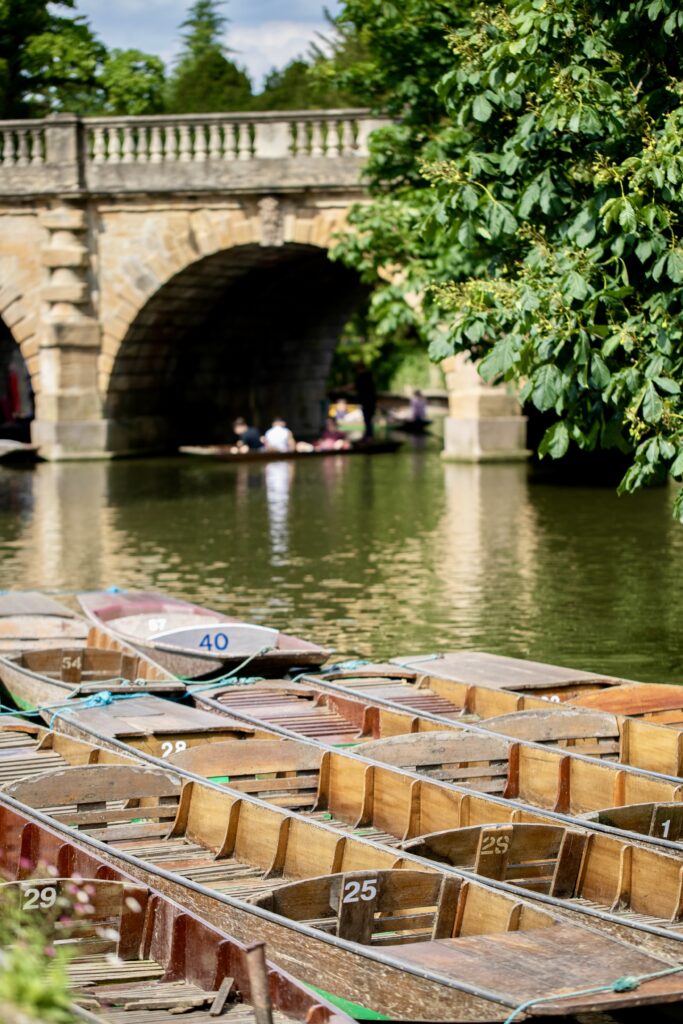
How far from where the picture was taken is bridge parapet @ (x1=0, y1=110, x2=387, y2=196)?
86.2 ft

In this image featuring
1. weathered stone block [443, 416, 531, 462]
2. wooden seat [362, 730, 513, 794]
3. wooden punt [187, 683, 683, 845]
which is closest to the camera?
wooden punt [187, 683, 683, 845]

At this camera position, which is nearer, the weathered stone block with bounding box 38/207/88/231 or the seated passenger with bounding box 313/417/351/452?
the weathered stone block with bounding box 38/207/88/231

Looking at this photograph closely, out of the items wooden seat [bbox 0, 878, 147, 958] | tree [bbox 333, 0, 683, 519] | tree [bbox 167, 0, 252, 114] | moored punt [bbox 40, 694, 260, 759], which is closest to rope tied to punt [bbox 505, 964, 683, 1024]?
wooden seat [bbox 0, 878, 147, 958]

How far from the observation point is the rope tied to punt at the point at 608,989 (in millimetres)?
5148

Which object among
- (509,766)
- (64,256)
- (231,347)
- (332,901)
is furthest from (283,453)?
(332,901)

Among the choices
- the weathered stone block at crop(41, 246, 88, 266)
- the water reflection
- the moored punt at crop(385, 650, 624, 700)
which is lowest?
the moored punt at crop(385, 650, 624, 700)

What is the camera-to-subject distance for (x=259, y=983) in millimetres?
4645

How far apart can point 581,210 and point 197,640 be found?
3.80 meters

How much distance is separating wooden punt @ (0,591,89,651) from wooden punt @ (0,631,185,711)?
48 centimetres

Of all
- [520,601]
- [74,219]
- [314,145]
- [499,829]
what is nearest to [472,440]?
[314,145]

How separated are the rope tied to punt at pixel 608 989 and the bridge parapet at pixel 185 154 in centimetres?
2167

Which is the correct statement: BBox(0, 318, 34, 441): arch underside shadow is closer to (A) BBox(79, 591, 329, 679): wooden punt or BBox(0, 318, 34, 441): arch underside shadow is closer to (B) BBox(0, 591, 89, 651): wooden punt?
(B) BBox(0, 591, 89, 651): wooden punt

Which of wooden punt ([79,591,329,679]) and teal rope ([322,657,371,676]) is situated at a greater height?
wooden punt ([79,591,329,679])

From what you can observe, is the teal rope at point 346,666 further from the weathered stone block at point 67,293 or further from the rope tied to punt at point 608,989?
the weathered stone block at point 67,293
